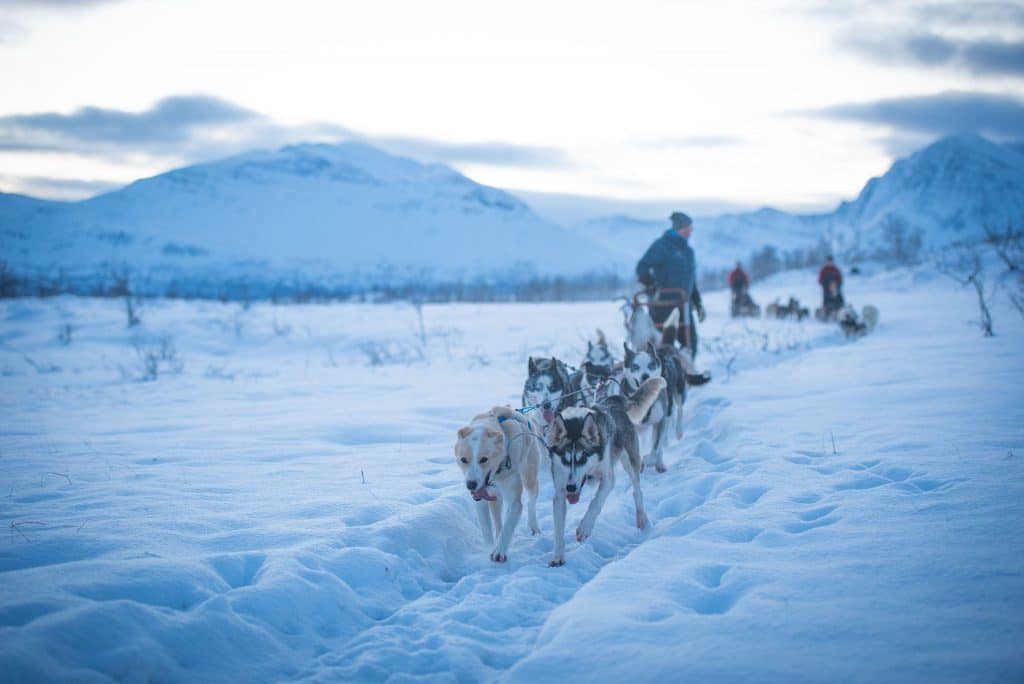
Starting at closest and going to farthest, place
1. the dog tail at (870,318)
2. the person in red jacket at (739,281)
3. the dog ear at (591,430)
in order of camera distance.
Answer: the dog ear at (591,430) → the dog tail at (870,318) → the person in red jacket at (739,281)

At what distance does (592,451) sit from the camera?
13.2 ft

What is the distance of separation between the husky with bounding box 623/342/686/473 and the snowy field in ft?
0.91

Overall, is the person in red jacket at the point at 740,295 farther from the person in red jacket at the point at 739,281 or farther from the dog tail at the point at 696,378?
the dog tail at the point at 696,378

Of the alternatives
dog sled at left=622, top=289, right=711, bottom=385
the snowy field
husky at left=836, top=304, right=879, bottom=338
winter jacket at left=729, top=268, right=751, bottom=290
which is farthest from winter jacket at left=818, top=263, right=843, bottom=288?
dog sled at left=622, top=289, right=711, bottom=385

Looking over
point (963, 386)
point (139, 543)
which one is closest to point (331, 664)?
point (139, 543)

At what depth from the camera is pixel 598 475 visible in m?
4.39

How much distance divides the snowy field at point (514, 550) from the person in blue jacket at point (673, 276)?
51.1 inches

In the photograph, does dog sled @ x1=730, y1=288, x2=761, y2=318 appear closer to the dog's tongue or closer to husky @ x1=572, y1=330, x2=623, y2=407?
husky @ x1=572, y1=330, x2=623, y2=407

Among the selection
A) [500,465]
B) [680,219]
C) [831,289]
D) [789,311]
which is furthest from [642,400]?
[789,311]

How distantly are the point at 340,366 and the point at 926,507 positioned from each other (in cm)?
1207

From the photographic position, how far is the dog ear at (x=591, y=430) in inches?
157

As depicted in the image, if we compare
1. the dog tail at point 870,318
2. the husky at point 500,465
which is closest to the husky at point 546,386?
the husky at point 500,465

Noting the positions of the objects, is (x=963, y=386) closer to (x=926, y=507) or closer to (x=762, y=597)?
(x=926, y=507)

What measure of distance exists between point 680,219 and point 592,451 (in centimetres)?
569
